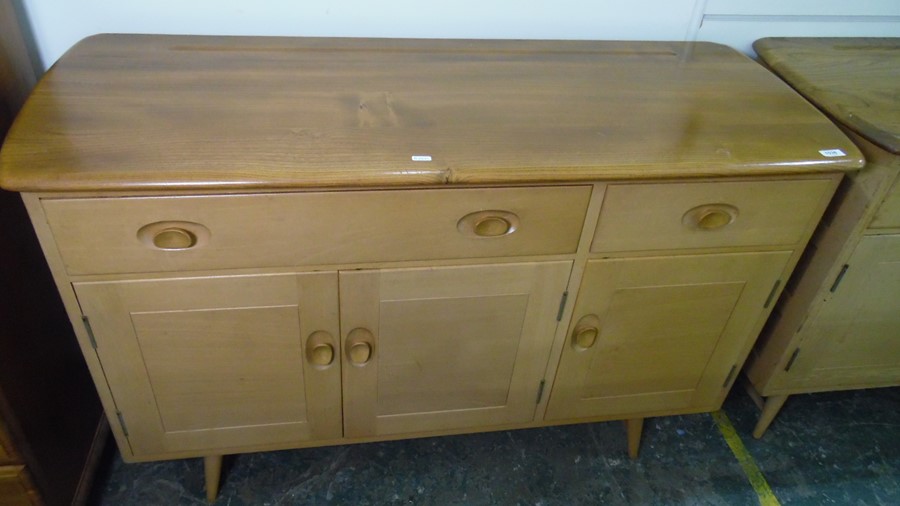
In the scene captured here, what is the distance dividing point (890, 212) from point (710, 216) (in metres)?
0.35

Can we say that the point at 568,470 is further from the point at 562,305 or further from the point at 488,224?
the point at 488,224

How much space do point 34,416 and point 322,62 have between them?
29.9 inches

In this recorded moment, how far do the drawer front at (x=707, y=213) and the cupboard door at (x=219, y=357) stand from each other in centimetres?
45

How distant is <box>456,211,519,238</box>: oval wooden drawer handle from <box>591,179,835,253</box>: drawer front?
14 centimetres

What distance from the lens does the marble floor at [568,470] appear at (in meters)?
1.33

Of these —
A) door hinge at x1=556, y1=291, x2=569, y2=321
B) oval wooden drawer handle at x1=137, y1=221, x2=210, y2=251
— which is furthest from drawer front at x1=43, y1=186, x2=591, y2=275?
door hinge at x1=556, y1=291, x2=569, y2=321

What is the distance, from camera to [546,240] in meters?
1.00

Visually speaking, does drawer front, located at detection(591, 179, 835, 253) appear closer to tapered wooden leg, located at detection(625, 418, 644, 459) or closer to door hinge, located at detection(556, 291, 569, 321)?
door hinge, located at detection(556, 291, 569, 321)

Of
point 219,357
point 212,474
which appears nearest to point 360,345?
point 219,357

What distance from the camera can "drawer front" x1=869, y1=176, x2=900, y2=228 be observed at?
108cm

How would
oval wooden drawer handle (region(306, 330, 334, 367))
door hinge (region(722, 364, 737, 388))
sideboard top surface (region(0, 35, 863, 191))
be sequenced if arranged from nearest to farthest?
sideboard top surface (region(0, 35, 863, 191))
oval wooden drawer handle (region(306, 330, 334, 367))
door hinge (region(722, 364, 737, 388))

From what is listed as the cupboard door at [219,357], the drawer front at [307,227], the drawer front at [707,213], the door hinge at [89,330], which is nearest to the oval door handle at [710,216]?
the drawer front at [707,213]

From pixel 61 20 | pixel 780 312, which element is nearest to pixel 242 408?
pixel 61 20

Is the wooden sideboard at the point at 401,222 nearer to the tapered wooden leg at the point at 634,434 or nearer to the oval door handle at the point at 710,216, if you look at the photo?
the oval door handle at the point at 710,216
